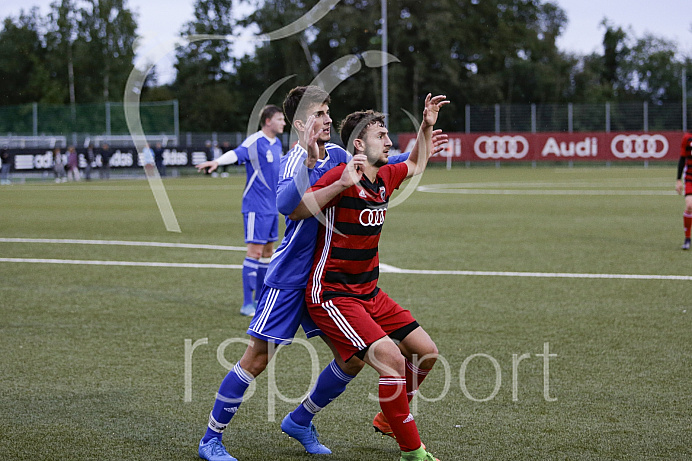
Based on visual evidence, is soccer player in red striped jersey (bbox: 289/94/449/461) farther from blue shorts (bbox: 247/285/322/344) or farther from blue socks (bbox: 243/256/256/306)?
blue socks (bbox: 243/256/256/306)

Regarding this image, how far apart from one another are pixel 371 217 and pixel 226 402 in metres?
1.25

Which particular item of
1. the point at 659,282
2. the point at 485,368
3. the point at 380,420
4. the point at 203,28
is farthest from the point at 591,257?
the point at 203,28

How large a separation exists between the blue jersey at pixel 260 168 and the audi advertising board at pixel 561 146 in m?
39.1

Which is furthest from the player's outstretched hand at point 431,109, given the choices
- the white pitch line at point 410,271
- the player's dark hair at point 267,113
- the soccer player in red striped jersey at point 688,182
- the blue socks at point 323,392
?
the soccer player in red striped jersey at point 688,182

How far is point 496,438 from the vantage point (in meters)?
4.50

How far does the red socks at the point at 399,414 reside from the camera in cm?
395

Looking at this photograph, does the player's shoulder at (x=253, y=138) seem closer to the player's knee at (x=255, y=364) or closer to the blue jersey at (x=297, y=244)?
the blue jersey at (x=297, y=244)

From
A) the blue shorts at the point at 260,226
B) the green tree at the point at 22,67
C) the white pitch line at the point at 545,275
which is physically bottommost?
the white pitch line at the point at 545,275

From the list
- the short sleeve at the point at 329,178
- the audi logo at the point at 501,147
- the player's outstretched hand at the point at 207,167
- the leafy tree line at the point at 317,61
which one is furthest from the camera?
the leafy tree line at the point at 317,61

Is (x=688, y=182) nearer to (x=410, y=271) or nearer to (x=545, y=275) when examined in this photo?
(x=545, y=275)

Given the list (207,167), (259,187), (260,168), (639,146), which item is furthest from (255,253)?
(639,146)

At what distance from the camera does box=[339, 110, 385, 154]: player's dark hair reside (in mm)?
4168

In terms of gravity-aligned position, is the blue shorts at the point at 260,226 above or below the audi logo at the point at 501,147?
below

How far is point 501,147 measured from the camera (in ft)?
164
